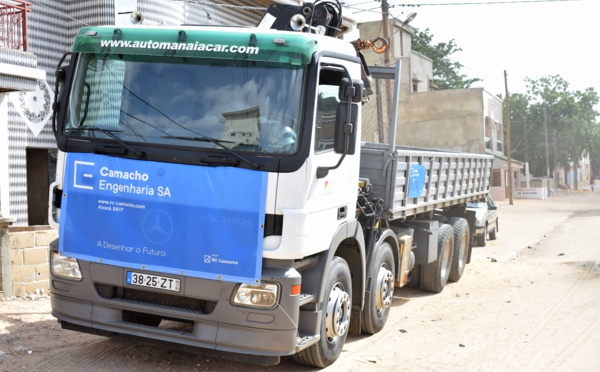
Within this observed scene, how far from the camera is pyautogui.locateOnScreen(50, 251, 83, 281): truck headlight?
5.90 metres

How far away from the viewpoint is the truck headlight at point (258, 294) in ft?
18.1

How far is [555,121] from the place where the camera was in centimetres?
7219

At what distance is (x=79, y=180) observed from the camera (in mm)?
5836

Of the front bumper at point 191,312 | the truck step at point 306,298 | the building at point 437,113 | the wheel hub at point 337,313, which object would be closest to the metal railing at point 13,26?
the front bumper at point 191,312

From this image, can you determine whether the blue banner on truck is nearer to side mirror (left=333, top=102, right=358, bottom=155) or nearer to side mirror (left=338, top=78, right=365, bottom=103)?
side mirror (left=333, top=102, right=358, bottom=155)

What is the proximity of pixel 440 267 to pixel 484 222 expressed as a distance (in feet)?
25.2

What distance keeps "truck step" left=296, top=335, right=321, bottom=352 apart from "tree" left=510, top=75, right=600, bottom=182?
68.8m

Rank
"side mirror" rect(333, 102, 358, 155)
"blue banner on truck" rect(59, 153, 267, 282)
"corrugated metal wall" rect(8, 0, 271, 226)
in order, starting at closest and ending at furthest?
"blue banner on truck" rect(59, 153, 267, 282), "side mirror" rect(333, 102, 358, 155), "corrugated metal wall" rect(8, 0, 271, 226)

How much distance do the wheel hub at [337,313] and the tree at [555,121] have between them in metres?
68.0

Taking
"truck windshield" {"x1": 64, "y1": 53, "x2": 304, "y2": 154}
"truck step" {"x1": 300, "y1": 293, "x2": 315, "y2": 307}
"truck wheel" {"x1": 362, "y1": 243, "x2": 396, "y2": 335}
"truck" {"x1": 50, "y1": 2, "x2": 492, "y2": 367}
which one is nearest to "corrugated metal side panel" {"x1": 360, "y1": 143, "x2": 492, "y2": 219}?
"truck wheel" {"x1": 362, "y1": 243, "x2": 396, "y2": 335}

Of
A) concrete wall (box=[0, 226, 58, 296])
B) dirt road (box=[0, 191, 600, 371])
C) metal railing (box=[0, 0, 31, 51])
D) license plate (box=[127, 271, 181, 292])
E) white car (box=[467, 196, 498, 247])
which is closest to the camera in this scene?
license plate (box=[127, 271, 181, 292])

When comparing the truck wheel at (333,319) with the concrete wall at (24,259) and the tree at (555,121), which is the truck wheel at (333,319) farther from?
the tree at (555,121)

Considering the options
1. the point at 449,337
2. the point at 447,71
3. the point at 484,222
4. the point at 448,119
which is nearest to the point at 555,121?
the point at 447,71

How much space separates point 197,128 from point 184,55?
0.64m
